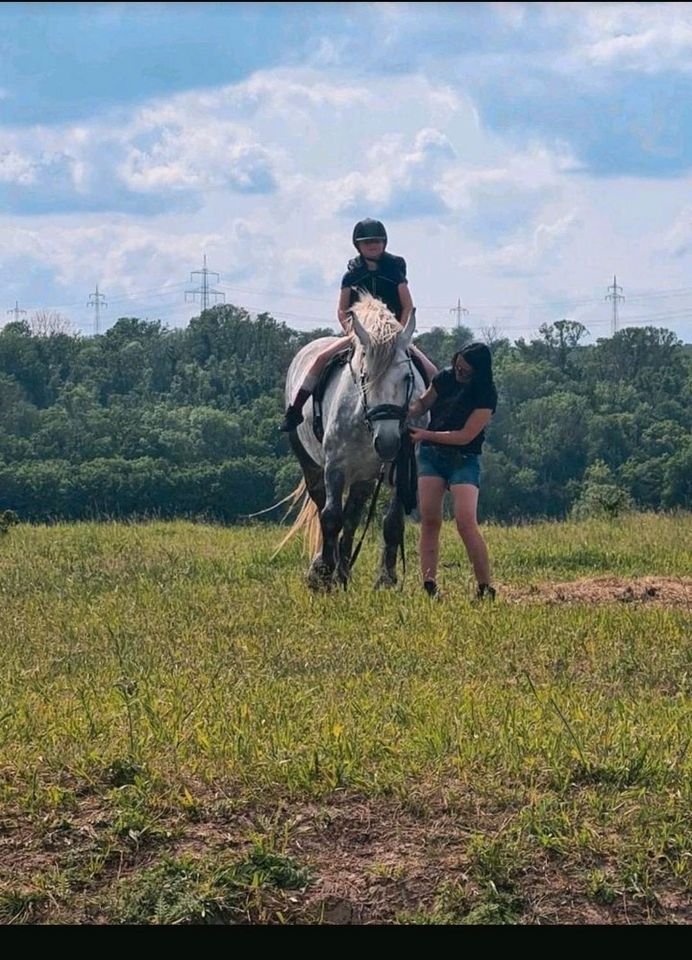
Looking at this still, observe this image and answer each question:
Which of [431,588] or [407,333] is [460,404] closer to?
[407,333]

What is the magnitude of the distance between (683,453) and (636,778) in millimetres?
35313

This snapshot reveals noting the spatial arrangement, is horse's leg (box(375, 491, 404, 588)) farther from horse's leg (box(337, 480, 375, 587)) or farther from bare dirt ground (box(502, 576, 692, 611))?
bare dirt ground (box(502, 576, 692, 611))

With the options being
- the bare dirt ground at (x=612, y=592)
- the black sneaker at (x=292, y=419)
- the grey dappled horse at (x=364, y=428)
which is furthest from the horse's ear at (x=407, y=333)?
the bare dirt ground at (x=612, y=592)

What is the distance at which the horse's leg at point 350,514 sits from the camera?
10.8m

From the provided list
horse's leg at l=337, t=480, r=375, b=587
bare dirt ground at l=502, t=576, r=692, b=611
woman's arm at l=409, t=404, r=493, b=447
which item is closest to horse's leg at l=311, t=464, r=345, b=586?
horse's leg at l=337, t=480, r=375, b=587

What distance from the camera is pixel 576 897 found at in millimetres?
4547

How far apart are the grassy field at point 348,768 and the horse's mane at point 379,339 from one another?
198 cm

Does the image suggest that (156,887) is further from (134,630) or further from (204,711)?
(134,630)

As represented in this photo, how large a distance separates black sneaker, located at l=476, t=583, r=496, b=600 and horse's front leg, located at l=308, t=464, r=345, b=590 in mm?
1248

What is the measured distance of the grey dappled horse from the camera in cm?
990

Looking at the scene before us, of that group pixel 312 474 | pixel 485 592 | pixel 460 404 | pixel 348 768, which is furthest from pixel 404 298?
pixel 348 768

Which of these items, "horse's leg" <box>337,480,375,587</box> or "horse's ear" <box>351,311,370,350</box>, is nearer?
"horse's ear" <box>351,311,370,350</box>

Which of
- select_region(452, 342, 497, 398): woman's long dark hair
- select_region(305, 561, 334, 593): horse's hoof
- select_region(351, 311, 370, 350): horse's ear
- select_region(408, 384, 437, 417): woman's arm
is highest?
select_region(351, 311, 370, 350): horse's ear

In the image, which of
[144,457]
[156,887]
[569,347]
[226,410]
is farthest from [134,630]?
[569,347]
